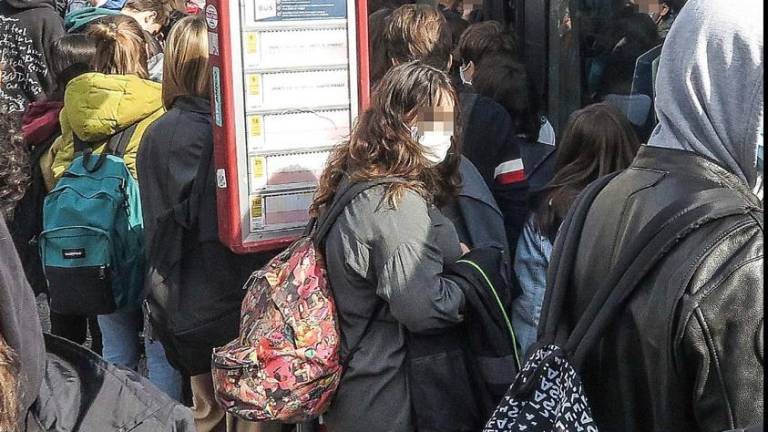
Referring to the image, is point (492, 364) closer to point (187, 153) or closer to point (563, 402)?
point (563, 402)

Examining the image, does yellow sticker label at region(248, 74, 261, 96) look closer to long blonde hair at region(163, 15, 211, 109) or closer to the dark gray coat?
long blonde hair at region(163, 15, 211, 109)

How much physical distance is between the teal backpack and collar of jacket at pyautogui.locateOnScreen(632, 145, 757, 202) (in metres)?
2.61

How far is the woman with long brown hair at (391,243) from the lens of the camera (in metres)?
2.81

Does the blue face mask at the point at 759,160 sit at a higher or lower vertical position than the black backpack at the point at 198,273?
higher

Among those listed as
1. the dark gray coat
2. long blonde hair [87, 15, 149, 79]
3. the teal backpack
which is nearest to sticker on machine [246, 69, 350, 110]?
the dark gray coat

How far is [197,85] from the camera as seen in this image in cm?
370

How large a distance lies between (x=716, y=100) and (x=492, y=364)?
1.27m

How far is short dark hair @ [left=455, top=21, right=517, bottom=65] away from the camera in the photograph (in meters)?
4.66

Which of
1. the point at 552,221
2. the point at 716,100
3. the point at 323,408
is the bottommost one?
the point at 323,408

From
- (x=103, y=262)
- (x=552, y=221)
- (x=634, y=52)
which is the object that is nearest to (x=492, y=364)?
(x=552, y=221)

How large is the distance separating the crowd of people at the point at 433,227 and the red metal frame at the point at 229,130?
20 centimetres

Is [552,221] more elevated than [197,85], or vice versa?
[197,85]

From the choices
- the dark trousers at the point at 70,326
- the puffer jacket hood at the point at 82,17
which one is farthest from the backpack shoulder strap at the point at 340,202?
the puffer jacket hood at the point at 82,17

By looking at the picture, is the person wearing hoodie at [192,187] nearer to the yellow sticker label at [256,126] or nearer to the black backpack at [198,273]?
the black backpack at [198,273]
